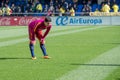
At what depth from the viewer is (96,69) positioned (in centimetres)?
1149

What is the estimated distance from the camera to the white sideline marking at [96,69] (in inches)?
400

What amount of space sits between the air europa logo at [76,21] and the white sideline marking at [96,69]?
27.7 m

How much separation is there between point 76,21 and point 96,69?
3130 centimetres

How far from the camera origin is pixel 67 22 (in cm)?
4281

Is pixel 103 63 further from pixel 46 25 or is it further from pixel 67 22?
pixel 67 22

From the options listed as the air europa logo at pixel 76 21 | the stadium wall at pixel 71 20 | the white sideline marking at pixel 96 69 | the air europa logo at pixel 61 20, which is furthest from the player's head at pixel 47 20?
the air europa logo at pixel 61 20

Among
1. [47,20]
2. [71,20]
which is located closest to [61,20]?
[71,20]

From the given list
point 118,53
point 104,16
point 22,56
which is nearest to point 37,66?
point 22,56

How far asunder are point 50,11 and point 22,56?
29870 mm

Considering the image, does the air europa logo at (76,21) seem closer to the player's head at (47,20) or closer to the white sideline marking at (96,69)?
the white sideline marking at (96,69)

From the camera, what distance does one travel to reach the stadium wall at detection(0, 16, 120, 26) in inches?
1655

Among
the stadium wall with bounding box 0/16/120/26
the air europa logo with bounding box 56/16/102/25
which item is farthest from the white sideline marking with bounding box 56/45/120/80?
the air europa logo with bounding box 56/16/102/25

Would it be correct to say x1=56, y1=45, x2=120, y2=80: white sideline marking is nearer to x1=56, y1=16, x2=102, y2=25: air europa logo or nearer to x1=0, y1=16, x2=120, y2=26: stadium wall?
x1=0, y1=16, x2=120, y2=26: stadium wall

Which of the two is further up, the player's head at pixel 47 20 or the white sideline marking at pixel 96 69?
the player's head at pixel 47 20
